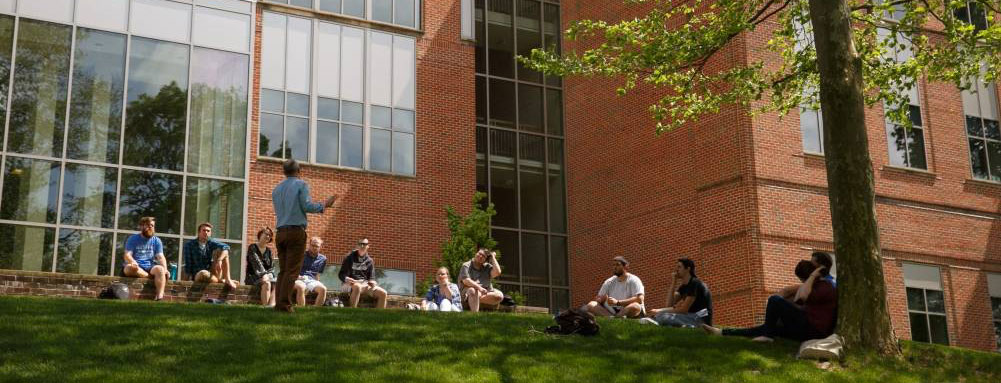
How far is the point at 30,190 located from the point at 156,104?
3.19 meters

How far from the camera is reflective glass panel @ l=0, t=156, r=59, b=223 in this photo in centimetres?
2281

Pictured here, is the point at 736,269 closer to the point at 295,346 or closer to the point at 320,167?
the point at 320,167

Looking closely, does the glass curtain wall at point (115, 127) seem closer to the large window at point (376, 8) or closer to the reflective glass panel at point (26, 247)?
the reflective glass panel at point (26, 247)

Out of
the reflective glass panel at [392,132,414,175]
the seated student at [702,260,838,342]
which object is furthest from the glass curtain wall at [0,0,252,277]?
the seated student at [702,260,838,342]

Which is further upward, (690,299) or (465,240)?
(465,240)

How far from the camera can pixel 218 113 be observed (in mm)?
25516

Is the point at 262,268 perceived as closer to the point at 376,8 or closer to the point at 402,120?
the point at 402,120

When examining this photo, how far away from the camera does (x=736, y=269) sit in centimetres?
2577

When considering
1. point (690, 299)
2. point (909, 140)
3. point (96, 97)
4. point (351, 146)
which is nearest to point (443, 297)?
point (690, 299)

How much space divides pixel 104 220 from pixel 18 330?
12.3 m

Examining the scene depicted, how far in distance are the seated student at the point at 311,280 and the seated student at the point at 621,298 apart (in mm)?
3822

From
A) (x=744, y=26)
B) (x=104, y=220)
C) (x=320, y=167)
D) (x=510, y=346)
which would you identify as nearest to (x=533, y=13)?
(x=320, y=167)

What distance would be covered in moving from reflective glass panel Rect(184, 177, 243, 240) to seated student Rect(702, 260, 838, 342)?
14228 millimetres

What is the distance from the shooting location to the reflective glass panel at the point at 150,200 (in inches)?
936
